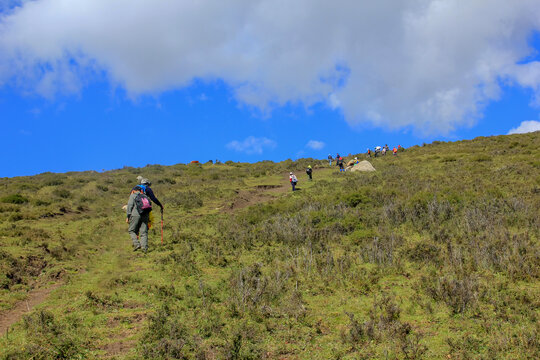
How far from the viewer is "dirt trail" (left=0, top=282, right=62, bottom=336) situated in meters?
6.86

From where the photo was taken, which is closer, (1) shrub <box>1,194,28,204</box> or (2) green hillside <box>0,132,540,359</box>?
(2) green hillside <box>0,132,540,359</box>

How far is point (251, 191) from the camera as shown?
1136 inches

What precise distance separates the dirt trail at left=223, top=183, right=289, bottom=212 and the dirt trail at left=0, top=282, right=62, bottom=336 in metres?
13.3

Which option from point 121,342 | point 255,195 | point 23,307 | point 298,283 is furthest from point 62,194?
point 121,342

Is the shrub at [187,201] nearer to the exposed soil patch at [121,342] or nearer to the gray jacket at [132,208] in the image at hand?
the gray jacket at [132,208]

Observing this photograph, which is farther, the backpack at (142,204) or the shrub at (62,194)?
the shrub at (62,194)

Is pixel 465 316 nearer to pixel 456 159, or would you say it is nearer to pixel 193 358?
pixel 193 358

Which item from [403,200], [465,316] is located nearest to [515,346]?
[465,316]

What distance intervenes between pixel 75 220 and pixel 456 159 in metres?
28.5

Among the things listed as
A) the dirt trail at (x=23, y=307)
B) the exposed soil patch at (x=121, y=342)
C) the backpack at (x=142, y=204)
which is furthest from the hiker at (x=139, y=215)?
Answer: the exposed soil patch at (x=121, y=342)

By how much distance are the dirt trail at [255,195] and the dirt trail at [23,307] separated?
1335 cm

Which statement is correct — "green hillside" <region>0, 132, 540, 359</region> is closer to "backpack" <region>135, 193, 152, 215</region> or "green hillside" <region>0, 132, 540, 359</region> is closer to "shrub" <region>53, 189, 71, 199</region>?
"backpack" <region>135, 193, 152, 215</region>

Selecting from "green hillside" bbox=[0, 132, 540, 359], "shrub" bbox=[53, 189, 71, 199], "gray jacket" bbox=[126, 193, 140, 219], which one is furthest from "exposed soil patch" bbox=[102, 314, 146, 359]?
"shrub" bbox=[53, 189, 71, 199]

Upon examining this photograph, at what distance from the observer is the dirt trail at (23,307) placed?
6.86 meters
